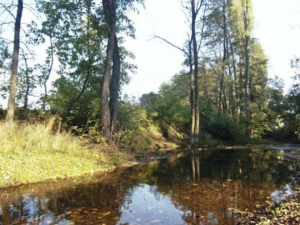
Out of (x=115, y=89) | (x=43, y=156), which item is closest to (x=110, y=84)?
(x=115, y=89)

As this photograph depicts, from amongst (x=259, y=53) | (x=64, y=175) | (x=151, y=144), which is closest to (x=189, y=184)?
(x=64, y=175)

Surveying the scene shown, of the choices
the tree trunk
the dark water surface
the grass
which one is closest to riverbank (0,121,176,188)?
the grass

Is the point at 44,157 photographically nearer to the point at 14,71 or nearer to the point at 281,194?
the point at 14,71

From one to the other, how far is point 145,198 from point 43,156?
407 cm

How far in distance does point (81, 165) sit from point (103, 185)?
218 centimetres

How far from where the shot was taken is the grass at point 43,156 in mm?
7039

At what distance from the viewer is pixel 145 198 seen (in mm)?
5730

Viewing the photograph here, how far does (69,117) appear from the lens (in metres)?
14.9

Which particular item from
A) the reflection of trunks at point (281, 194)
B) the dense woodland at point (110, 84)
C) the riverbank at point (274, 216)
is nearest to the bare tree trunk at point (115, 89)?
the dense woodland at point (110, 84)

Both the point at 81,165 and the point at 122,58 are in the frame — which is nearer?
the point at 81,165

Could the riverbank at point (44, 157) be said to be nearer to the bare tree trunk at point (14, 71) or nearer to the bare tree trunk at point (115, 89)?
the bare tree trunk at point (14, 71)

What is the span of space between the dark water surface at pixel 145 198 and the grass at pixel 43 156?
618 millimetres

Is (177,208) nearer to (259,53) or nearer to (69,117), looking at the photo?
(69,117)

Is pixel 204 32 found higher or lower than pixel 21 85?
higher
